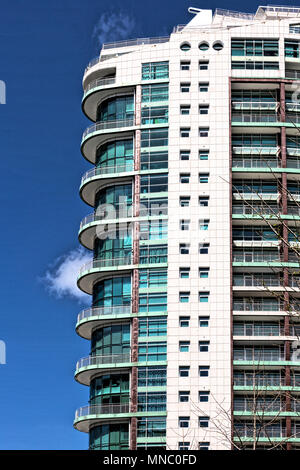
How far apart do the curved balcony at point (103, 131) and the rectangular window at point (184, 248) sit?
13.1 m

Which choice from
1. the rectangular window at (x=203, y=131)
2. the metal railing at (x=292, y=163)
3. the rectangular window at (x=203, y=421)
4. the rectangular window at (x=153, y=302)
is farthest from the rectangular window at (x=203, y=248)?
the rectangular window at (x=203, y=421)

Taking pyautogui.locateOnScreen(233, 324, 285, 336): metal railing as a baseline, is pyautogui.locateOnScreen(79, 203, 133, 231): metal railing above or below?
above

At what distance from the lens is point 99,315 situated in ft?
282

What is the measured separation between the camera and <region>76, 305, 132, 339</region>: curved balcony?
278 ft

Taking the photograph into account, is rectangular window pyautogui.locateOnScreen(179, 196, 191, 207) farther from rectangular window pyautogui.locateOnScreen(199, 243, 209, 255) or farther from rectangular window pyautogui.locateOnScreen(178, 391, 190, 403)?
rectangular window pyautogui.locateOnScreen(178, 391, 190, 403)

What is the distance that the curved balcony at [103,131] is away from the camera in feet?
298

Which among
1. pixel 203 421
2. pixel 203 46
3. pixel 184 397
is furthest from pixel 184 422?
pixel 203 46

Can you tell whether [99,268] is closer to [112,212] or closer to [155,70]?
[112,212]

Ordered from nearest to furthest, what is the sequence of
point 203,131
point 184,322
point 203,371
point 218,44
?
point 203,371
point 184,322
point 203,131
point 218,44

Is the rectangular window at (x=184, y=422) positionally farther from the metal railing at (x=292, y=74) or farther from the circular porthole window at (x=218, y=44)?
the circular porthole window at (x=218, y=44)

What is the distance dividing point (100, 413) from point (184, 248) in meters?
16.9

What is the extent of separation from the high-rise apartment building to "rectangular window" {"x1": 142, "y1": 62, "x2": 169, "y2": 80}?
5.7 inches

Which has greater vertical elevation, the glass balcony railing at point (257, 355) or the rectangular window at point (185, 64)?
the rectangular window at point (185, 64)

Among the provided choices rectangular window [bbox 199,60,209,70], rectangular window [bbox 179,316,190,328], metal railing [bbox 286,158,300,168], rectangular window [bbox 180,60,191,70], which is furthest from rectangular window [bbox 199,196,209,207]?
rectangular window [bbox 180,60,191,70]
